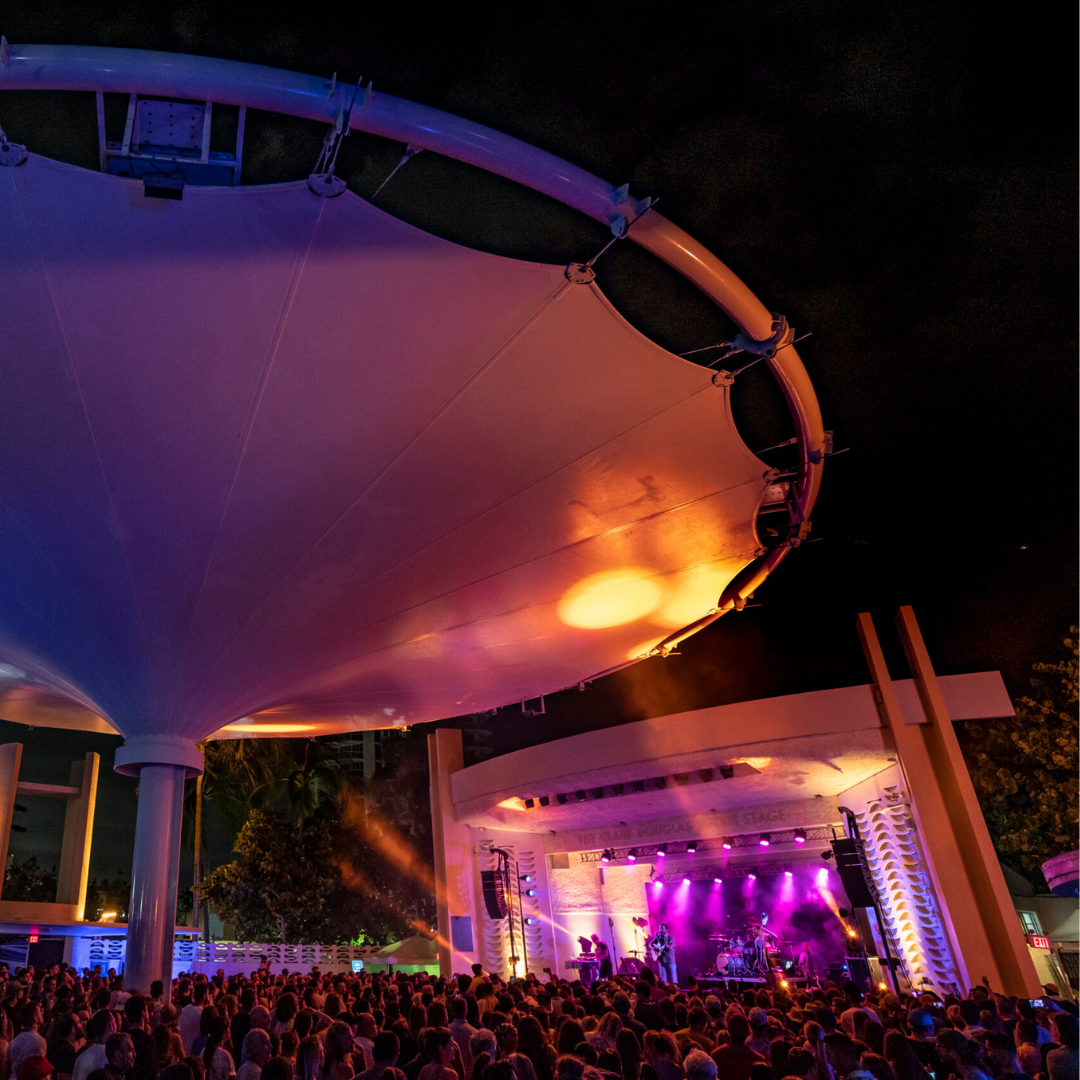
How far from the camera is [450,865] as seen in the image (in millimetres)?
19141

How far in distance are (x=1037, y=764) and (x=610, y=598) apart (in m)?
→ 13.6

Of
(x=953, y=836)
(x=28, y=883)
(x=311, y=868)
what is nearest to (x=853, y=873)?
(x=953, y=836)

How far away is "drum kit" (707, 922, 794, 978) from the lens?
18.7 metres

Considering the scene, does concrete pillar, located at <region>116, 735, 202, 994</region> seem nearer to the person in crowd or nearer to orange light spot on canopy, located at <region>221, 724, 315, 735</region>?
orange light spot on canopy, located at <region>221, 724, 315, 735</region>

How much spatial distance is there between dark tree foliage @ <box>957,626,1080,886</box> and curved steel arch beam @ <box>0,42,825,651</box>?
49.2 ft

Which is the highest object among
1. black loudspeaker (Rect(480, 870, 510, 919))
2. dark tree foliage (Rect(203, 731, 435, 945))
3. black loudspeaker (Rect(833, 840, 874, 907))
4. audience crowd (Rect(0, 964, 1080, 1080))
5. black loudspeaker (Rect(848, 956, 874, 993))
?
dark tree foliage (Rect(203, 731, 435, 945))

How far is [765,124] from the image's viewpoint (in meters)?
6.18

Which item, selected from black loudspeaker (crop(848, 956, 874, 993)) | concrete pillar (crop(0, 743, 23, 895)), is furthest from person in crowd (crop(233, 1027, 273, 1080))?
concrete pillar (crop(0, 743, 23, 895))

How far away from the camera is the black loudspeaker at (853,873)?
12.5 m

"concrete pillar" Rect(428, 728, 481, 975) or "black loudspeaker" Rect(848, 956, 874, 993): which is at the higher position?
"concrete pillar" Rect(428, 728, 481, 975)

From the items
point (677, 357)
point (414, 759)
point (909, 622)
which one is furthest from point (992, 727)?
point (414, 759)

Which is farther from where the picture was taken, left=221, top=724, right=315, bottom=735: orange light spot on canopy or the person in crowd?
left=221, top=724, right=315, bottom=735: orange light spot on canopy

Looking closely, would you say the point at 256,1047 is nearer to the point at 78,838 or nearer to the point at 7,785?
the point at 7,785

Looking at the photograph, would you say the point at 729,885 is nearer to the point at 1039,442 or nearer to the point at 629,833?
the point at 629,833
